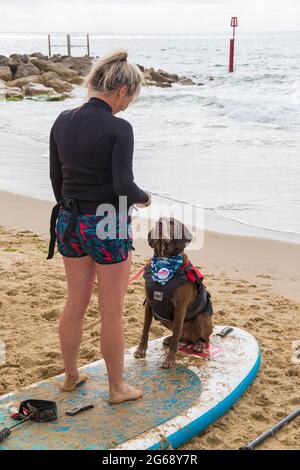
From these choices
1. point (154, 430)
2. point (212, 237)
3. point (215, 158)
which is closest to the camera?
point (154, 430)

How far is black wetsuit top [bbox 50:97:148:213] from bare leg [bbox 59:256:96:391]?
34cm

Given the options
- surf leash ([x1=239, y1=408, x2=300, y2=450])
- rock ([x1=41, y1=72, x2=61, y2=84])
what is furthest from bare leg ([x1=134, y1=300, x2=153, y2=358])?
rock ([x1=41, y1=72, x2=61, y2=84])

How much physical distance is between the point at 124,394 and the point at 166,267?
794mm

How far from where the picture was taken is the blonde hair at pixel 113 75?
322cm

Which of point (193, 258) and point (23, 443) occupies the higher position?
point (23, 443)

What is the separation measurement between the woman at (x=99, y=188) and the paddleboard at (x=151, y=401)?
0.30m

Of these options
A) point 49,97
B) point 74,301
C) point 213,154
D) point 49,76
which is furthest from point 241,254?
point 49,76

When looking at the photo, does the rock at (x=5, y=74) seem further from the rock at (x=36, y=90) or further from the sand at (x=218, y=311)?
the sand at (x=218, y=311)

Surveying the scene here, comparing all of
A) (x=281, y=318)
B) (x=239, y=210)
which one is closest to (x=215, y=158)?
(x=239, y=210)

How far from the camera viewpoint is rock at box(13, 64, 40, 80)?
1286 inches

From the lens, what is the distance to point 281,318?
5.34 m

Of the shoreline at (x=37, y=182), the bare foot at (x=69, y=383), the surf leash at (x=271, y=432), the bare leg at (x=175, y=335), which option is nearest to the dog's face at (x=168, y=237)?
the bare leg at (x=175, y=335)
